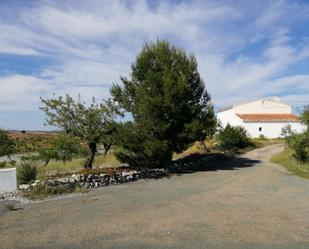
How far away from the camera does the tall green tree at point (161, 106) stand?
62.4ft

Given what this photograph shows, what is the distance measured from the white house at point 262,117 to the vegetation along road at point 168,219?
3510 centimetres

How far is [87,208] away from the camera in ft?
35.2

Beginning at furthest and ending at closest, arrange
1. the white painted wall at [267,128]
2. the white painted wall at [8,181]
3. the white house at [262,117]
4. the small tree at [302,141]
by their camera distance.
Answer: the white house at [262,117]
the white painted wall at [267,128]
the small tree at [302,141]
the white painted wall at [8,181]

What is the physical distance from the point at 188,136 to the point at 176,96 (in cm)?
245

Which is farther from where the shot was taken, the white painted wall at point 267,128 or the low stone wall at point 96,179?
the white painted wall at point 267,128

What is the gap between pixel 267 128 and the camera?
49.3 metres

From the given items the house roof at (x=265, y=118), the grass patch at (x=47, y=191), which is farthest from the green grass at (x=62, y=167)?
the house roof at (x=265, y=118)

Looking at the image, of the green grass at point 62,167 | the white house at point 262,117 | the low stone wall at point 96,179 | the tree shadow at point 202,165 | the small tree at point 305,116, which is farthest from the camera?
the white house at point 262,117

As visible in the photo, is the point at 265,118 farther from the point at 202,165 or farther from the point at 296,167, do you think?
the point at 296,167

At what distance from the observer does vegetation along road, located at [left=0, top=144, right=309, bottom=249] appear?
7.26 meters

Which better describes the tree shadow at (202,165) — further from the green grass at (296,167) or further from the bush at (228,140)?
the bush at (228,140)

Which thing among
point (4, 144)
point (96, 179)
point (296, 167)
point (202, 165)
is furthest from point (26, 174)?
point (4, 144)

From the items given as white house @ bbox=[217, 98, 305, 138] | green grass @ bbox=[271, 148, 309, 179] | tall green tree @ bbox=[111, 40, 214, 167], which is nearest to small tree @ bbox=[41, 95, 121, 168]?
tall green tree @ bbox=[111, 40, 214, 167]

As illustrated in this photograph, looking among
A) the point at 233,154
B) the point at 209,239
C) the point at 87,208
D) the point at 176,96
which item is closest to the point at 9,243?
the point at 87,208
